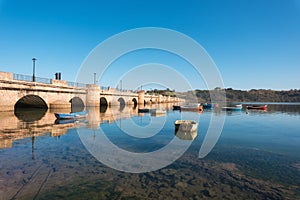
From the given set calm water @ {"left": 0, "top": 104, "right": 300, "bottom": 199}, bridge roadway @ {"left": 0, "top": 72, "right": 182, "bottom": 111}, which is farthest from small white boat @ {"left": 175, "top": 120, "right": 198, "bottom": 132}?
bridge roadway @ {"left": 0, "top": 72, "right": 182, "bottom": 111}

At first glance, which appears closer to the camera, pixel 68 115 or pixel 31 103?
pixel 68 115

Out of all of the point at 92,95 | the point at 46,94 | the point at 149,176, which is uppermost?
the point at 92,95

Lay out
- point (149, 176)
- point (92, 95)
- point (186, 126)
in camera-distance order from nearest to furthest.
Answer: point (149, 176), point (186, 126), point (92, 95)

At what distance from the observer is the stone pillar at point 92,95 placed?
4975 cm

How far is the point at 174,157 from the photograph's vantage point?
10.9 meters

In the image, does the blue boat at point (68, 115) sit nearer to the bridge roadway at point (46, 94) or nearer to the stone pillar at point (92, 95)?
the bridge roadway at point (46, 94)

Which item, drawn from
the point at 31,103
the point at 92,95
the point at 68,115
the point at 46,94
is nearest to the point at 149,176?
the point at 68,115

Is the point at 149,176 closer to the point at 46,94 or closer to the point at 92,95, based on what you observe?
the point at 46,94

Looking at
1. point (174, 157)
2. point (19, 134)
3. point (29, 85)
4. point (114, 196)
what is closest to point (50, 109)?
point (29, 85)

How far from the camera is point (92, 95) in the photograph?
5066cm

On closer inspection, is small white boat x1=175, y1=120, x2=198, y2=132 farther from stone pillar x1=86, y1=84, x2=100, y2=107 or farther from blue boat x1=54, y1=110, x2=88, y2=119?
stone pillar x1=86, y1=84, x2=100, y2=107

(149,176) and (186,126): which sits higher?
(186,126)

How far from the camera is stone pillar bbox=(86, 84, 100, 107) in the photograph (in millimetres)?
49750

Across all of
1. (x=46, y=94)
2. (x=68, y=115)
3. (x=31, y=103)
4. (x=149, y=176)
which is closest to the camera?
(x=149, y=176)
